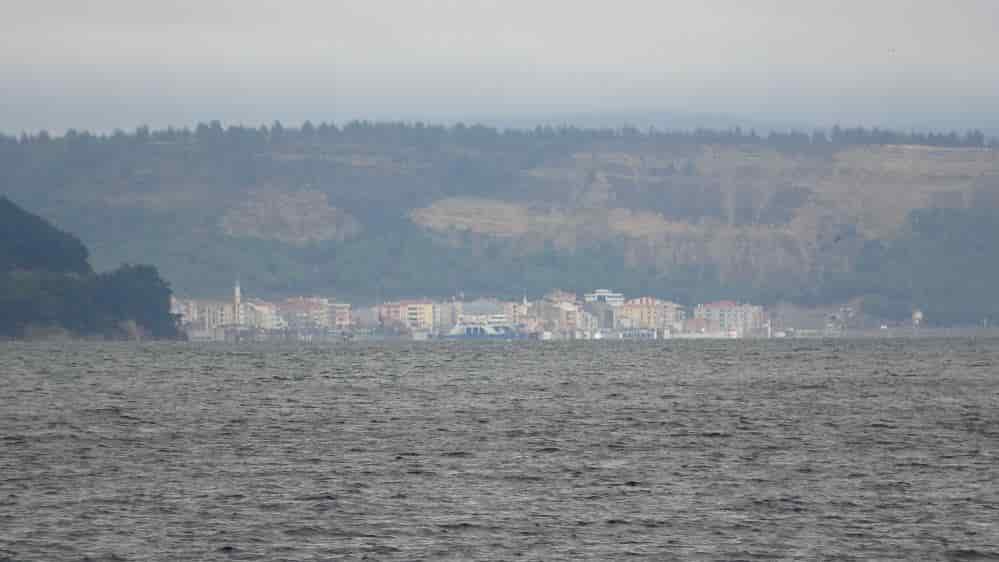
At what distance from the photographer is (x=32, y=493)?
7000 centimetres

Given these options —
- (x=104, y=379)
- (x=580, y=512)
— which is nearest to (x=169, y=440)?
(x=580, y=512)

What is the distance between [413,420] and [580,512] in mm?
47904

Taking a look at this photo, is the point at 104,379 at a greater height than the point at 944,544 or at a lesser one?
lesser

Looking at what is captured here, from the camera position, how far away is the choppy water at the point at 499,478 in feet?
192

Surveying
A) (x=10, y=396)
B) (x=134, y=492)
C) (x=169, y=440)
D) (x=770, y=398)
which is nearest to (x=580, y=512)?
(x=134, y=492)

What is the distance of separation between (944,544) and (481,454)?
3283 cm

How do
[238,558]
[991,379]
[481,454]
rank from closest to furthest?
[238,558], [481,454], [991,379]

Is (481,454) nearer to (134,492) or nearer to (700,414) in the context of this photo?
(134,492)

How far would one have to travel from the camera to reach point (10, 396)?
139 meters

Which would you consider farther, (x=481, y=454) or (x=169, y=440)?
(x=169, y=440)

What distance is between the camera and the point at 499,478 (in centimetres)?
7600

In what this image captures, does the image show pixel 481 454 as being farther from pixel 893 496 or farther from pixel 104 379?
pixel 104 379

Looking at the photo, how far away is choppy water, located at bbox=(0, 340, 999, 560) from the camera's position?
58656mm

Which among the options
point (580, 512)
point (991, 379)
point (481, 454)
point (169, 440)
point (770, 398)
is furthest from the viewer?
point (991, 379)
